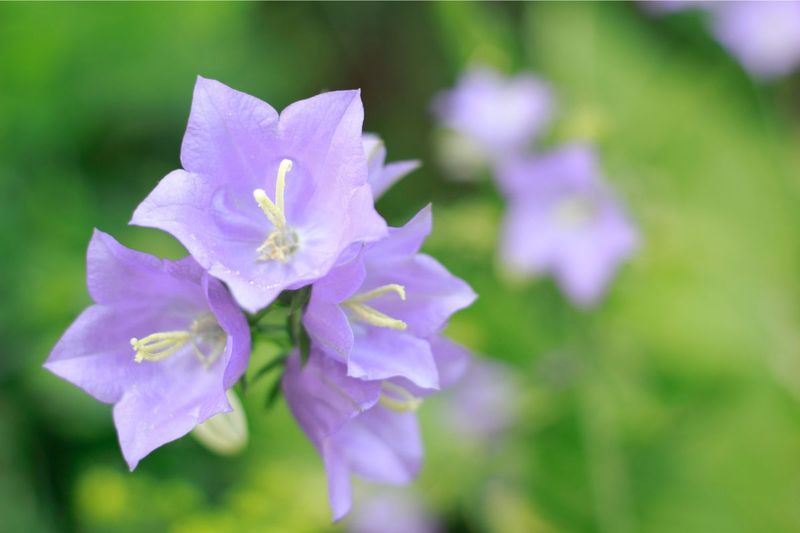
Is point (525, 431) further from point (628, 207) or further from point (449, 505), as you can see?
point (628, 207)

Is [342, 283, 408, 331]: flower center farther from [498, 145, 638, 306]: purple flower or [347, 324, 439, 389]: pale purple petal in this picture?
[498, 145, 638, 306]: purple flower

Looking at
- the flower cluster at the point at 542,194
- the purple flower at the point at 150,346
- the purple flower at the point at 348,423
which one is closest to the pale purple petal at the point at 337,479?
the purple flower at the point at 348,423

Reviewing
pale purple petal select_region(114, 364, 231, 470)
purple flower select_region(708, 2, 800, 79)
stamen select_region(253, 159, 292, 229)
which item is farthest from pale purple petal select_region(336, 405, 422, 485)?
purple flower select_region(708, 2, 800, 79)

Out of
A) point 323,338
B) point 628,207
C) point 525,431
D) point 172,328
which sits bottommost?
point 525,431

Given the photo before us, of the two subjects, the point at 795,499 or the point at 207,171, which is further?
the point at 795,499

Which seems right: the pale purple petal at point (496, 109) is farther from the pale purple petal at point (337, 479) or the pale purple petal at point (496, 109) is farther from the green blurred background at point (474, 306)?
the pale purple petal at point (337, 479)

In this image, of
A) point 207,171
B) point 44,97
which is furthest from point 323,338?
point 44,97
